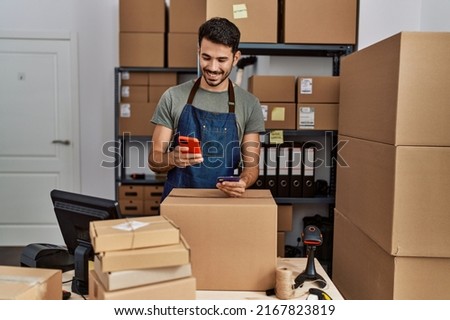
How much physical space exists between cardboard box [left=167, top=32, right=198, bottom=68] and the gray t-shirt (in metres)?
1.57

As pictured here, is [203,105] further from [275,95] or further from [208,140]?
[275,95]

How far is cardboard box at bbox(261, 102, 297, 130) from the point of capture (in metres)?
2.68

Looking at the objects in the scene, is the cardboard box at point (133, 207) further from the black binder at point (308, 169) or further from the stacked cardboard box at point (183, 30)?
the black binder at point (308, 169)

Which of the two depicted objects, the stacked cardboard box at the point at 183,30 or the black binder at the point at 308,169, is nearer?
the black binder at the point at 308,169

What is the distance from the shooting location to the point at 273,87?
105 inches

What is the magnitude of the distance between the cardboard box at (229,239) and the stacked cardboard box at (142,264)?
0.25m

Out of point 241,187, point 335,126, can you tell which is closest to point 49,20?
point 335,126

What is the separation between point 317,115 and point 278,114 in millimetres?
241

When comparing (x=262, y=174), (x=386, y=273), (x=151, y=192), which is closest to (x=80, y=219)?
(x=386, y=273)

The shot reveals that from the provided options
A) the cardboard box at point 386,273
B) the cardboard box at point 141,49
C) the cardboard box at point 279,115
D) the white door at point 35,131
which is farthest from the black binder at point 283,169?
the white door at point 35,131

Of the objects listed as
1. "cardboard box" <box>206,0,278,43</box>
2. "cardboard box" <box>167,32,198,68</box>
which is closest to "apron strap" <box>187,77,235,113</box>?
"cardboard box" <box>206,0,278,43</box>

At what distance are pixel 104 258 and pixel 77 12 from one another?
340 centimetres

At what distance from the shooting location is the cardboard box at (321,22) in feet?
8.36

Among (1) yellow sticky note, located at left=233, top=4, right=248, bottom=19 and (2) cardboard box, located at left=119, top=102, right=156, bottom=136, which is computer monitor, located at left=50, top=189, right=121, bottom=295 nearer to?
(1) yellow sticky note, located at left=233, top=4, right=248, bottom=19
